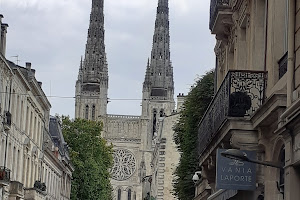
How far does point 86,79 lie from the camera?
17700 cm

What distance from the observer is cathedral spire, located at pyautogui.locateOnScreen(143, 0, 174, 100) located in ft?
581

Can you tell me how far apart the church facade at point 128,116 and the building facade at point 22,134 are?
10886 cm

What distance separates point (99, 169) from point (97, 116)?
92.7 metres

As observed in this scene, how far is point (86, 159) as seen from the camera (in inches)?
3211

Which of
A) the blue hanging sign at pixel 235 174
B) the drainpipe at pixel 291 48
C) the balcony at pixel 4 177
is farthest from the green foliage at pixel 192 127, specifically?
the drainpipe at pixel 291 48

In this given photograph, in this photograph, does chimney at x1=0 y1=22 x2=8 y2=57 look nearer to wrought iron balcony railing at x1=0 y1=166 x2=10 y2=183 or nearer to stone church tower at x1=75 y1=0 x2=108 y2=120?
wrought iron balcony railing at x1=0 y1=166 x2=10 y2=183

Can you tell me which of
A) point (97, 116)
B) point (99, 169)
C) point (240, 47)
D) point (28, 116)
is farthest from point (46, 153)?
point (97, 116)

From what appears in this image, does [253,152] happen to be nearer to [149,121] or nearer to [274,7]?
[274,7]

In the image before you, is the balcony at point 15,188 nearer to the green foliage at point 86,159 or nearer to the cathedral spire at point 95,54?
the green foliage at point 86,159

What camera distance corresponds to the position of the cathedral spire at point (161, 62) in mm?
177000

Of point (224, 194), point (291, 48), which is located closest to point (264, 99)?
point (291, 48)

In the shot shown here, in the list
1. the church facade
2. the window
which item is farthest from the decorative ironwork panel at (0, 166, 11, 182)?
the church facade

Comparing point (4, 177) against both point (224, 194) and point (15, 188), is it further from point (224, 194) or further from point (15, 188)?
point (224, 194)

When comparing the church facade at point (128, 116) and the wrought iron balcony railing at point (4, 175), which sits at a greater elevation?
the church facade at point (128, 116)
